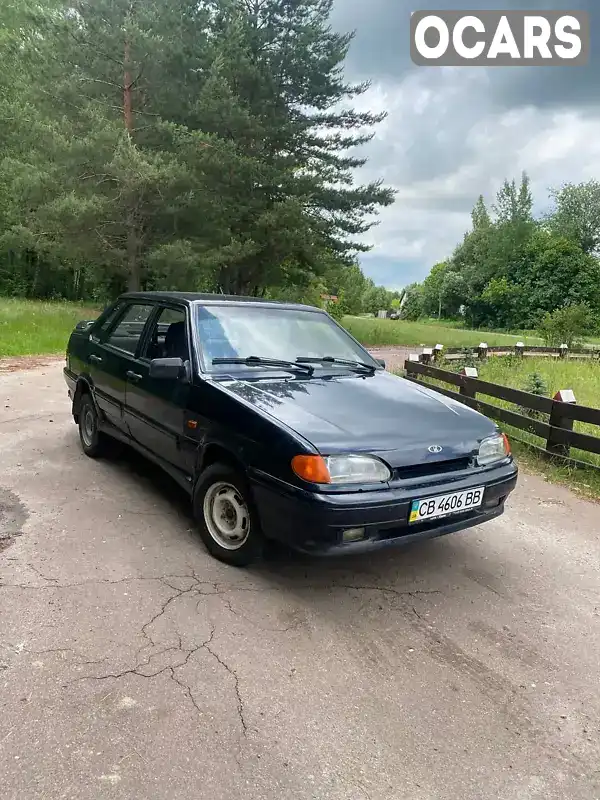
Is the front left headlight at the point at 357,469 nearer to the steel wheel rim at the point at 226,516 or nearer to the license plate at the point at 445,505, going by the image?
the license plate at the point at 445,505

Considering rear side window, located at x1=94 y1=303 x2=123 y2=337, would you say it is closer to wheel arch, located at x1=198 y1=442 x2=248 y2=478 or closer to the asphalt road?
the asphalt road

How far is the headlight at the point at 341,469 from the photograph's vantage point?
9.99ft

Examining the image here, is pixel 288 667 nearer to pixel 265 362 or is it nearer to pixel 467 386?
pixel 265 362

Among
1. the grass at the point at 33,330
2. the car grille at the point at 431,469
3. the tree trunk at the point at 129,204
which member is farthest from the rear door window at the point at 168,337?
the tree trunk at the point at 129,204

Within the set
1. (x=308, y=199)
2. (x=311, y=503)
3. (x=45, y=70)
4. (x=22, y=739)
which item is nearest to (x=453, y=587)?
(x=311, y=503)

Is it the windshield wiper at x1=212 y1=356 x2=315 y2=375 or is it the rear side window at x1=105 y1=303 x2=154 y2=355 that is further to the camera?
the rear side window at x1=105 y1=303 x2=154 y2=355

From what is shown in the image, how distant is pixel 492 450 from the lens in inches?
146

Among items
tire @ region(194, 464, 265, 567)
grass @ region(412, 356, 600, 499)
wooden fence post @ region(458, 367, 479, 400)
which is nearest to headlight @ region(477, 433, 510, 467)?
tire @ region(194, 464, 265, 567)

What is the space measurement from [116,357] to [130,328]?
0.28 m

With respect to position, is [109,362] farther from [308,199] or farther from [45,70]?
[45,70]

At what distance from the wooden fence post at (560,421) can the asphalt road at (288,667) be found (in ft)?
7.53

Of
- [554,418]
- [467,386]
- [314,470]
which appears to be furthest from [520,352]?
[314,470]

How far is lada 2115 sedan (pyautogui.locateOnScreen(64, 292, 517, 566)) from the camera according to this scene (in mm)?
3088

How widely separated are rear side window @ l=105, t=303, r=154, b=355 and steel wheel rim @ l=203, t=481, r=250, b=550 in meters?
1.80
